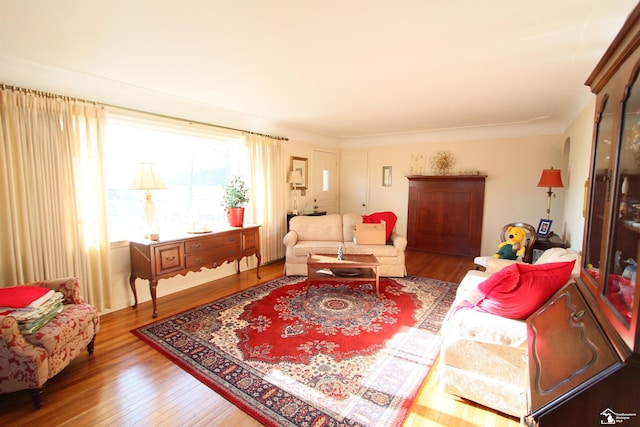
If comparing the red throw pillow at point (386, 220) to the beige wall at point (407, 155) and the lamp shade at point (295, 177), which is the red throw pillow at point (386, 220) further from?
the beige wall at point (407, 155)

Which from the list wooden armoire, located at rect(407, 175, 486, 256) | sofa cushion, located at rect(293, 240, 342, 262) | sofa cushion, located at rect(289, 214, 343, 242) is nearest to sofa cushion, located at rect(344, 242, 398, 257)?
sofa cushion, located at rect(293, 240, 342, 262)

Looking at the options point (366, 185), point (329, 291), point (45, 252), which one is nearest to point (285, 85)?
point (329, 291)

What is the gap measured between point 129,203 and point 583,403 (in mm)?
4117

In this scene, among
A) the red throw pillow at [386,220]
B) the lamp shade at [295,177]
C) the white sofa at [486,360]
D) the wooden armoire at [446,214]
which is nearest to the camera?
the white sofa at [486,360]

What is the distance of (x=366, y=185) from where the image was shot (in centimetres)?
682

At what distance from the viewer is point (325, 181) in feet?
22.0

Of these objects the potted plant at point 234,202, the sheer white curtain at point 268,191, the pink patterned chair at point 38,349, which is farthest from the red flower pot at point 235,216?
the pink patterned chair at point 38,349

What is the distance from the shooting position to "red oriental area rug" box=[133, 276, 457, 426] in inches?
75.9

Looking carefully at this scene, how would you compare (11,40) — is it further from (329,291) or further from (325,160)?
(325,160)

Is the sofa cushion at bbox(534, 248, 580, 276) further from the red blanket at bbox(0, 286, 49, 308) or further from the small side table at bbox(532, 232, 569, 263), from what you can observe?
the red blanket at bbox(0, 286, 49, 308)

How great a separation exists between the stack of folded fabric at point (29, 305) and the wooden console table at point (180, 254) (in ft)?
3.14

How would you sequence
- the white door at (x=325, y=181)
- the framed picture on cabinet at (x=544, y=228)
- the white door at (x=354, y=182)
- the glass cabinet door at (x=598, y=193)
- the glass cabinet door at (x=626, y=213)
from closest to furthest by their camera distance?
the glass cabinet door at (x=626, y=213) → the glass cabinet door at (x=598, y=193) → the framed picture on cabinet at (x=544, y=228) → the white door at (x=325, y=181) → the white door at (x=354, y=182)

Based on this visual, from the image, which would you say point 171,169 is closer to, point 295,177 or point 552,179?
point 295,177

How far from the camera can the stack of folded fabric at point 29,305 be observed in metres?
→ 1.94
